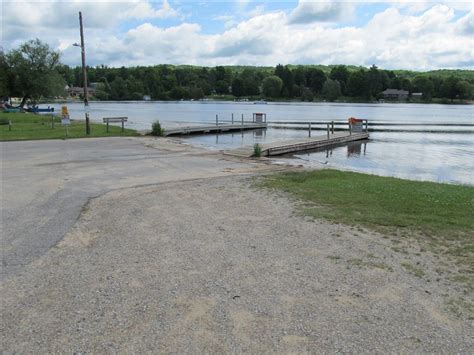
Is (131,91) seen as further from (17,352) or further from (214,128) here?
(17,352)

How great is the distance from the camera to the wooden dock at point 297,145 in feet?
64.7

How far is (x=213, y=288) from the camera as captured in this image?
15.3ft

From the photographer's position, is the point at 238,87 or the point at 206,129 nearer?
the point at 206,129

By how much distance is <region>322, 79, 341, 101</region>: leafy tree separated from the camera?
164 metres

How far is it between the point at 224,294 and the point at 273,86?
171 metres

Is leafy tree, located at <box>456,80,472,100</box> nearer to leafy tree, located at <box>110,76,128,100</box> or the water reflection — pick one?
leafy tree, located at <box>110,76,128,100</box>

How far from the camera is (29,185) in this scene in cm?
1077

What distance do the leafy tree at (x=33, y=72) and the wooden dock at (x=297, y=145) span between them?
4354cm

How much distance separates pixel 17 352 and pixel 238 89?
184822 millimetres

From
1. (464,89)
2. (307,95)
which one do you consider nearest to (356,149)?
(464,89)

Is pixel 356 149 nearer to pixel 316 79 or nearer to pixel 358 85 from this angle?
pixel 358 85

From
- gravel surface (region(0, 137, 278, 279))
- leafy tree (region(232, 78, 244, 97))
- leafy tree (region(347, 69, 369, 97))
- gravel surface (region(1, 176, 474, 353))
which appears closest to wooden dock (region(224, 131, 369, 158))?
gravel surface (region(0, 137, 278, 279))

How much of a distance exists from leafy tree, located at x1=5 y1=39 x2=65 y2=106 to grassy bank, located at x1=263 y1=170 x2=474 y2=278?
182 feet

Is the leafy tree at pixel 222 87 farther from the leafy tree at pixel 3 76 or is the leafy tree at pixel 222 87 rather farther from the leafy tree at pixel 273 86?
the leafy tree at pixel 3 76
